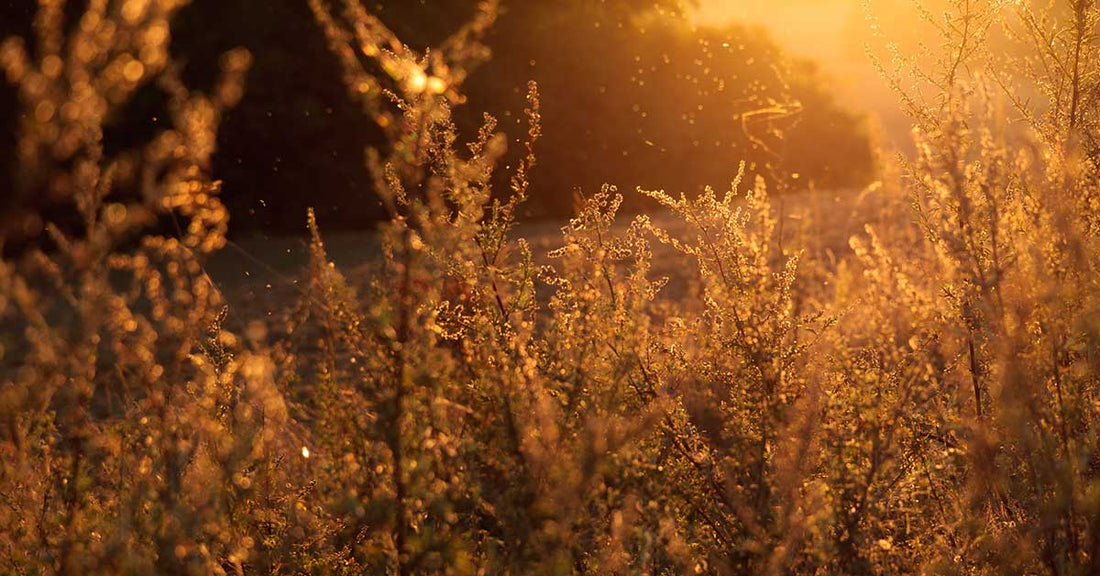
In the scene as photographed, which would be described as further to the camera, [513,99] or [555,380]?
[513,99]

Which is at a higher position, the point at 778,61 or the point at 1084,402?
the point at 778,61

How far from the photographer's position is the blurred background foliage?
33.4 feet

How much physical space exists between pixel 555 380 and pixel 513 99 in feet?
26.0

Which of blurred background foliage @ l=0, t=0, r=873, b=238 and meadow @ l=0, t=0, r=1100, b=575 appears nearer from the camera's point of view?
meadow @ l=0, t=0, r=1100, b=575

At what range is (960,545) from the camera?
2887 mm

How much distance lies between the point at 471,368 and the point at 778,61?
9690mm

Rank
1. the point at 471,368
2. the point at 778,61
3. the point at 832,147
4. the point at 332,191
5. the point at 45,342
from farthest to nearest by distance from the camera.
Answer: the point at 832,147 < the point at 778,61 < the point at 332,191 < the point at 471,368 < the point at 45,342

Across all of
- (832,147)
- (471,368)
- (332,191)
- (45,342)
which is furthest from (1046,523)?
(832,147)

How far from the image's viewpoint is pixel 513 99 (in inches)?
421

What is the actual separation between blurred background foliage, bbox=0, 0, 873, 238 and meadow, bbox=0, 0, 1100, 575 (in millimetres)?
6184

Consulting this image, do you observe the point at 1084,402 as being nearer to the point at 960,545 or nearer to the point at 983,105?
the point at 960,545

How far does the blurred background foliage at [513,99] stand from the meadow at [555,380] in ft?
20.3

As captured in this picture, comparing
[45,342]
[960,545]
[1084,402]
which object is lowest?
[45,342]

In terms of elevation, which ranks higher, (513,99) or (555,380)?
(513,99)
